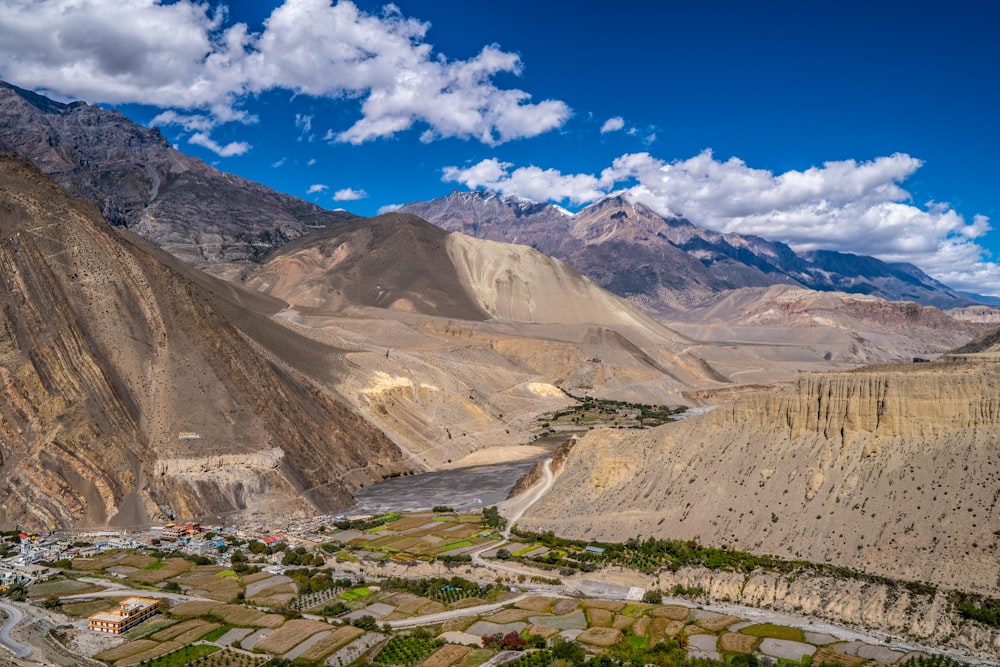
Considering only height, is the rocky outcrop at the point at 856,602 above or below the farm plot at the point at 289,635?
above

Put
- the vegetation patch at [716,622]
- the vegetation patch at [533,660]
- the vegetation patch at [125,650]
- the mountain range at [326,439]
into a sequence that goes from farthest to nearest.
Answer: the mountain range at [326,439] < the vegetation patch at [716,622] < the vegetation patch at [125,650] < the vegetation patch at [533,660]

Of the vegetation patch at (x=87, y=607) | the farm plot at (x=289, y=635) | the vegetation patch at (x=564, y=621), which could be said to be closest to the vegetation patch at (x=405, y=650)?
the farm plot at (x=289, y=635)

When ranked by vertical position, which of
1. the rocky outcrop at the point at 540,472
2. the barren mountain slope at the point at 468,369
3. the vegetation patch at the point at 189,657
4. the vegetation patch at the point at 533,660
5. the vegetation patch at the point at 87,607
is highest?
the barren mountain slope at the point at 468,369

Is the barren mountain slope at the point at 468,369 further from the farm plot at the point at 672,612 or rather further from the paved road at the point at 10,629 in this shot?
the farm plot at the point at 672,612

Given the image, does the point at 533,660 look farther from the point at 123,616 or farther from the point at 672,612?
the point at 123,616

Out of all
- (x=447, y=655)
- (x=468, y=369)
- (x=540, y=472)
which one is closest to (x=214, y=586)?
(x=447, y=655)

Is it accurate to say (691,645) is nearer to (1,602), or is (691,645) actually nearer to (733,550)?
(733,550)

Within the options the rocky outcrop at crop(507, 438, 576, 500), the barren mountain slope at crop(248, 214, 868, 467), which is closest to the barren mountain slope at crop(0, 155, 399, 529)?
the rocky outcrop at crop(507, 438, 576, 500)
